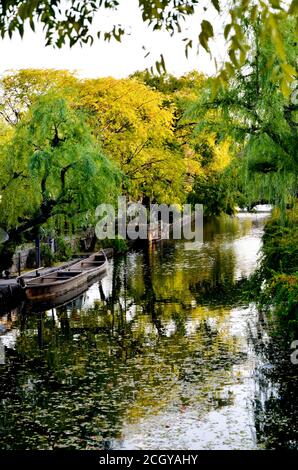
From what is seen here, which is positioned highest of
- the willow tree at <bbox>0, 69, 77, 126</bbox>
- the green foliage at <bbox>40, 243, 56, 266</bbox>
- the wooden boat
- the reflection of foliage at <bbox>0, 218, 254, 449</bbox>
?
the willow tree at <bbox>0, 69, 77, 126</bbox>

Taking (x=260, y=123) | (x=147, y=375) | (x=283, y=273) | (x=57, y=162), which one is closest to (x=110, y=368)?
(x=147, y=375)

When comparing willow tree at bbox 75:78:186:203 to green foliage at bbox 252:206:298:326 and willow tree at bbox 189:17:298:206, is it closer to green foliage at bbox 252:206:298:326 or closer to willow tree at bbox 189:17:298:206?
green foliage at bbox 252:206:298:326

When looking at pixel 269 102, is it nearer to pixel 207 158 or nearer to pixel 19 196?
pixel 19 196

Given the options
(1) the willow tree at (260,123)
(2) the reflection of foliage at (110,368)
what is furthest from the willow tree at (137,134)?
(1) the willow tree at (260,123)

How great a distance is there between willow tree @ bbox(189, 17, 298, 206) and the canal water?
145 inches

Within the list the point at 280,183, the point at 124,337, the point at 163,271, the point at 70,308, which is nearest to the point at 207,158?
the point at 163,271

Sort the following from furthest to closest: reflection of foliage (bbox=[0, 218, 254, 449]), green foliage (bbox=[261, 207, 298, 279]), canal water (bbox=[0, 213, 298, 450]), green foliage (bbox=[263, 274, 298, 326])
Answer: green foliage (bbox=[261, 207, 298, 279])
green foliage (bbox=[263, 274, 298, 326])
reflection of foliage (bbox=[0, 218, 254, 449])
canal water (bbox=[0, 213, 298, 450])

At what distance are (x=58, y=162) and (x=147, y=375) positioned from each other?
7.46 meters

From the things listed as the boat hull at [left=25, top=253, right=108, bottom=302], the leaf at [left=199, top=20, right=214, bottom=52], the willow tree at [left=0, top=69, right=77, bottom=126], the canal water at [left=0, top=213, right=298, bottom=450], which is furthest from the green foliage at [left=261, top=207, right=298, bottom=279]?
the willow tree at [left=0, top=69, right=77, bottom=126]

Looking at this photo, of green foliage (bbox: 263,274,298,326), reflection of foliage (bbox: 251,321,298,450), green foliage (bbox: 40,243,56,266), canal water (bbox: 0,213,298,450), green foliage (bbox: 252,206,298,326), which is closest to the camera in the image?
reflection of foliage (bbox: 251,321,298,450)

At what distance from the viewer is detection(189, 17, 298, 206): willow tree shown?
1510 cm

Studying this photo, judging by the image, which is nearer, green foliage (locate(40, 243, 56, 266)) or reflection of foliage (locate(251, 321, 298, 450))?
reflection of foliage (locate(251, 321, 298, 450))

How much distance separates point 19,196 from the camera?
24.3 m

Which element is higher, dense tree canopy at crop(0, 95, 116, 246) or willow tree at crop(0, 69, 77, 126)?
willow tree at crop(0, 69, 77, 126)
